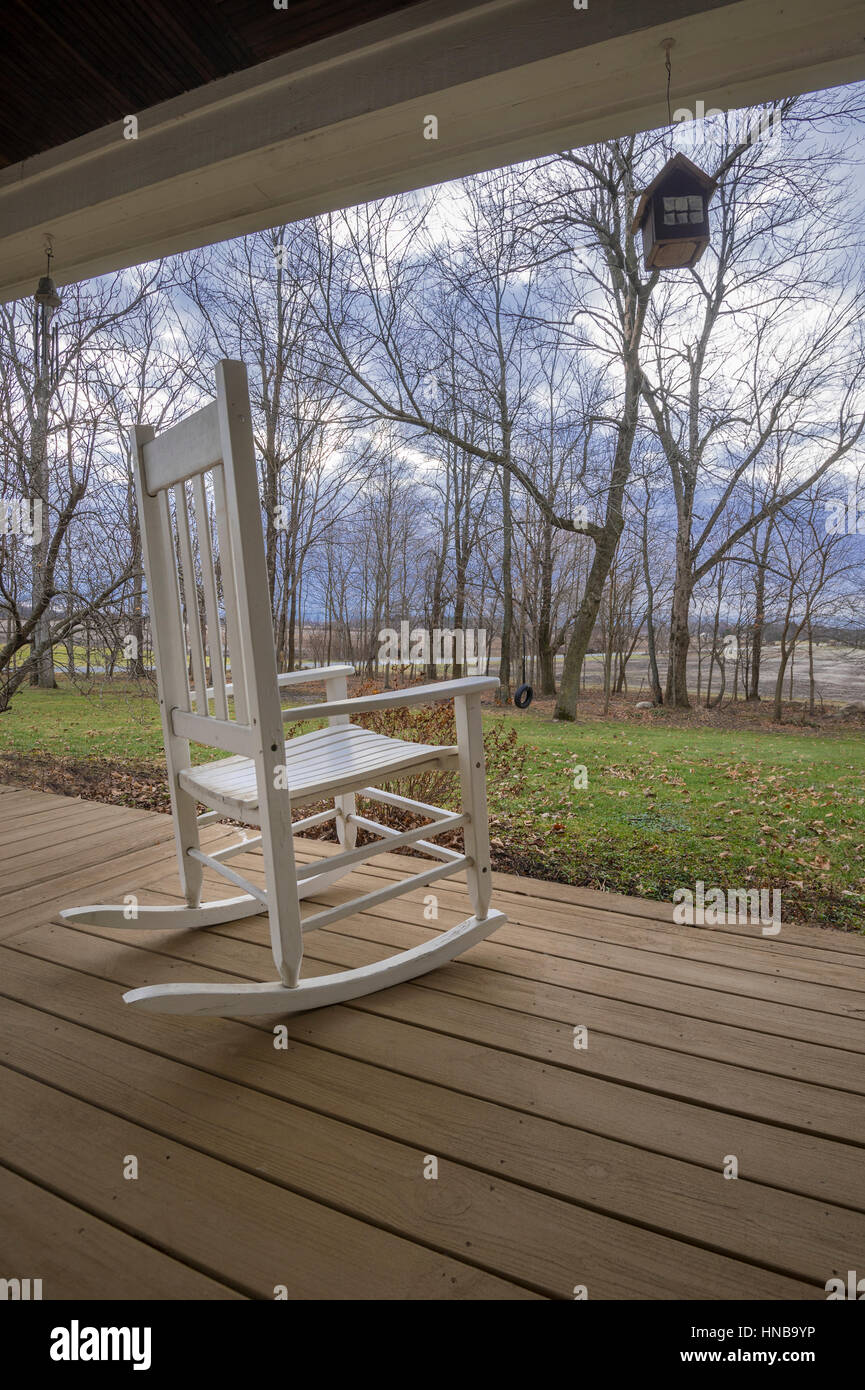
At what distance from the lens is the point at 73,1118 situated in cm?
A: 105

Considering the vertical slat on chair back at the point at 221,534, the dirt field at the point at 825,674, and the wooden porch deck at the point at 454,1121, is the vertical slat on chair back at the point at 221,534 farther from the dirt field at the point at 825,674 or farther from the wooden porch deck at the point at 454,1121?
the dirt field at the point at 825,674

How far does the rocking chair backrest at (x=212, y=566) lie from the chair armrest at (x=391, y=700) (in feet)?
0.31

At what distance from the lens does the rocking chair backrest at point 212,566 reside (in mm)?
1138

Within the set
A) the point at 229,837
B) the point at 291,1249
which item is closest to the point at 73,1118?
the point at 291,1249

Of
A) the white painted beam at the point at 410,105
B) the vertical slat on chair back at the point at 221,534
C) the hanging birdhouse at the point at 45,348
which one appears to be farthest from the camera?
the hanging birdhouse at the point at 45,348

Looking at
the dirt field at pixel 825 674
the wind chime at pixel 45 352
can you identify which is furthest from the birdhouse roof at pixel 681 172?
the wind chime at pixel 45 352

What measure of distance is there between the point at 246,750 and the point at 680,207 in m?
1.51

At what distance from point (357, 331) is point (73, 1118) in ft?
7.07

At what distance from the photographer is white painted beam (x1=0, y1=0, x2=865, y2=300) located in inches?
56.6

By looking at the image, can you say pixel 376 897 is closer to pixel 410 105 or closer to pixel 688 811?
pixel 688 811

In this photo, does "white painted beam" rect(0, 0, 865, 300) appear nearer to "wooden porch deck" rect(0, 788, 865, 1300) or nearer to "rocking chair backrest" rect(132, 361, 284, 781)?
"rocking chair backrest" rect(132, 361, 284, 781)
